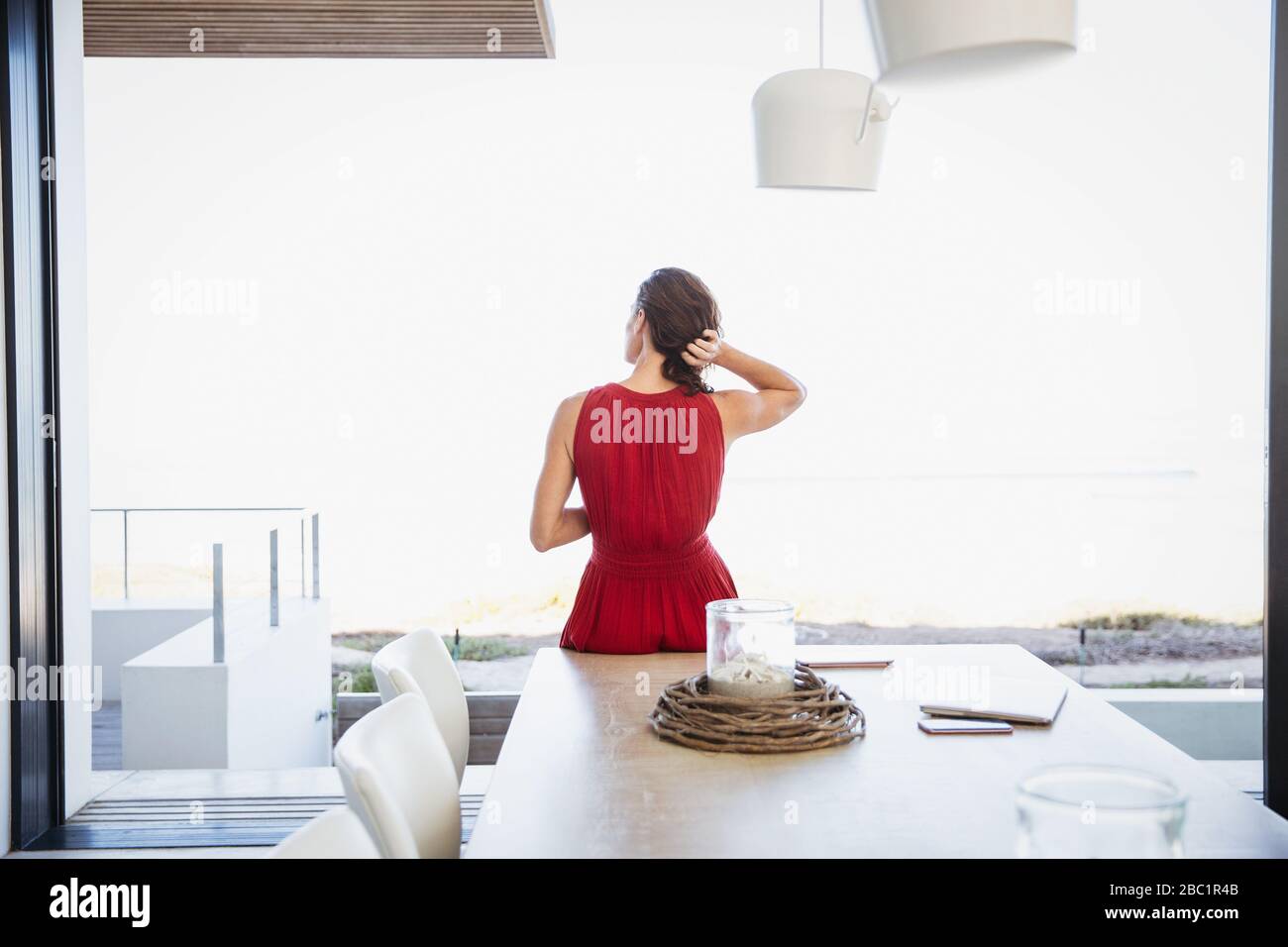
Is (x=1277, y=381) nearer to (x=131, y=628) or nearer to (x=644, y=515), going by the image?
(x=644, y=515)

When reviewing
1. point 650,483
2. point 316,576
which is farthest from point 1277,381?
point 316,576

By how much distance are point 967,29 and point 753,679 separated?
85 cm

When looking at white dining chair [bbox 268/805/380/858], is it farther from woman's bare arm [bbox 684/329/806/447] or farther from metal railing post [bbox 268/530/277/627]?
metal railing post [bbox 268/530/277/627]

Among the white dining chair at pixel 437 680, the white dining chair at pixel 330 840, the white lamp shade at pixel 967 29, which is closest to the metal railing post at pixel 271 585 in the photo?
the white dining chair at pixel 437 680

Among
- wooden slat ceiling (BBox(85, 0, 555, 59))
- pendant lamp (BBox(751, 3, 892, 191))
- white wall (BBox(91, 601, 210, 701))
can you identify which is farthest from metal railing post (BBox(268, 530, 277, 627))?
pendant lamp (BBox(751, 3, 892, 191))

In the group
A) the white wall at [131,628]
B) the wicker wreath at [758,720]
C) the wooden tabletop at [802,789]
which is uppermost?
the wicker wreath at [758,720]

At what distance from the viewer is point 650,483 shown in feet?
6.37

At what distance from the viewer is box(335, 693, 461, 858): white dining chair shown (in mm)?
1011

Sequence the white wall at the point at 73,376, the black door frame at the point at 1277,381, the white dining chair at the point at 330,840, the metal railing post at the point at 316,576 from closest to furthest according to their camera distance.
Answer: the white dining chair at the point at 330,840 → the black door frame at the point at 1277,381 → the white wall at the point at 73,376 → the metal railing post at the point at 316,576

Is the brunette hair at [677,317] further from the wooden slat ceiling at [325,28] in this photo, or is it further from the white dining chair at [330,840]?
the white dining chair at [330,840]

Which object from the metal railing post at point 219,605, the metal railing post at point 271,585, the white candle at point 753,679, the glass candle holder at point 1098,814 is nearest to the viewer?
the glass candle holder at point 1098,814

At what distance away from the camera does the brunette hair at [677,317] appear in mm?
1979

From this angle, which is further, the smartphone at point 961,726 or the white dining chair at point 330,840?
the smartphone at point 961,726
